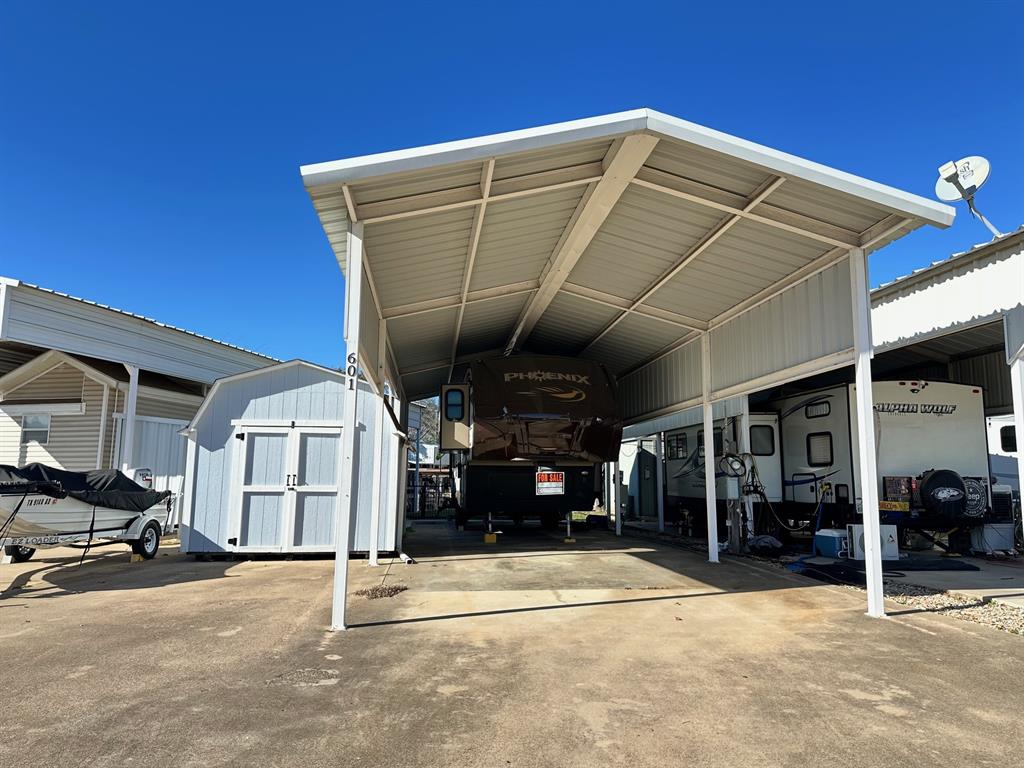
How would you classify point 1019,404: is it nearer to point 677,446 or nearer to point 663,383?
point 663,383

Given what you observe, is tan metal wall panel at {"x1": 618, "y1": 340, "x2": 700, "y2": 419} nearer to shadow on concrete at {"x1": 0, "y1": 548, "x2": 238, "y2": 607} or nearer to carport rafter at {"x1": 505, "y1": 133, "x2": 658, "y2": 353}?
carport rafter at {"x1": 505, "y1": 133, "x2": 658, "y2": 353}

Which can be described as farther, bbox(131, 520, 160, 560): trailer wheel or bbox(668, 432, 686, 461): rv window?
bbox(668, 432, 686, 461): rv window

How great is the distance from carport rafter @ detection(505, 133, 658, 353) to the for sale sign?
10.0ft

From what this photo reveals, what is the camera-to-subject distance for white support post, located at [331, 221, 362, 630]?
16.7 ft

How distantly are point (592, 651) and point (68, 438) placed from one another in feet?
43.7

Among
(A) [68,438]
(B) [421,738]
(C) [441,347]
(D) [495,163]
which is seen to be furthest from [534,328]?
(A) [68,438]

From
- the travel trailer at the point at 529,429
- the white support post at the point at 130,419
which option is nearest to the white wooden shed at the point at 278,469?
the travel trailer at the point at 529,429

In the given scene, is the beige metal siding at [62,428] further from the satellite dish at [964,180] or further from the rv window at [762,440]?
the satellite dish at [964,180]

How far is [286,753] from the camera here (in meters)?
2.86

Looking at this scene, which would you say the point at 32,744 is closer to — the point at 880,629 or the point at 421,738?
the point at 421,738

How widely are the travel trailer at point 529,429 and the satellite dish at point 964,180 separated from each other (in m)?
5.73

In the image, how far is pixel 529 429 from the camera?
987 cm

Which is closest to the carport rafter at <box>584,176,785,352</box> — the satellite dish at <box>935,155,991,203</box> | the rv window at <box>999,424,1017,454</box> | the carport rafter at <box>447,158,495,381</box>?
the carport rafter at <box>447,158,495,381</box>

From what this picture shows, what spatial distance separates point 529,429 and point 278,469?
381 cm
